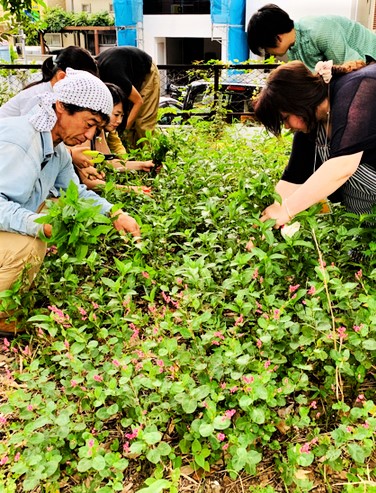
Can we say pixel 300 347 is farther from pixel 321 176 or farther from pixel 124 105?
pixel 124 105

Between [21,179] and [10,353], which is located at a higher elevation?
[21,179]

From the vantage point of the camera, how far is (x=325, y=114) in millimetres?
2365

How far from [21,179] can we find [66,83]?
17.6 inches

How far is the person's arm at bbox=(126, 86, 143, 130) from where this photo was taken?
420cm

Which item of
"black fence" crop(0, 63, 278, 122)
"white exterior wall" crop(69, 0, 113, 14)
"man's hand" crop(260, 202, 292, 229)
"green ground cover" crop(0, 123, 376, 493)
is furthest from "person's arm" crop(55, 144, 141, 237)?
"white exterior wall" crop(69, 0, 113, 14)

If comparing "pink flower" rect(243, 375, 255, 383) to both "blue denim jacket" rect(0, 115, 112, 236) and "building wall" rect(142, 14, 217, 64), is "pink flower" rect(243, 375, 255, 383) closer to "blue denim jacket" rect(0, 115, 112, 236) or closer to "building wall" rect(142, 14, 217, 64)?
"blue denim jacket" rect(0, 115, 112, 236)

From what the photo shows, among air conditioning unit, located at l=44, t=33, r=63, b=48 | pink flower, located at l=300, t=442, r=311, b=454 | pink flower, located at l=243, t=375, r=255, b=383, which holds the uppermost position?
pink flower, located at l=243, t=375, r=255, b=383

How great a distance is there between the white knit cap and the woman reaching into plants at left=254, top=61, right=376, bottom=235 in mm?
671

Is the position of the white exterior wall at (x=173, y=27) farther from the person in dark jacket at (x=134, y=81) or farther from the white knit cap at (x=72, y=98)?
the white knit cap at (x=72, y=98)

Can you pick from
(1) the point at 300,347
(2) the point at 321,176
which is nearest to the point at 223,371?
(1) the point at 300,347

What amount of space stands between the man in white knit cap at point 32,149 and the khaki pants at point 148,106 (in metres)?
2.14

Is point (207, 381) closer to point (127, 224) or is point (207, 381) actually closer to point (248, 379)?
point (248, 379)

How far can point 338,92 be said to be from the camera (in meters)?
2.30

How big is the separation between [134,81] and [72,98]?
7.31ft
